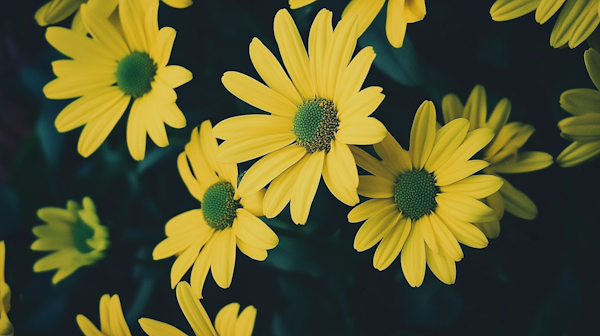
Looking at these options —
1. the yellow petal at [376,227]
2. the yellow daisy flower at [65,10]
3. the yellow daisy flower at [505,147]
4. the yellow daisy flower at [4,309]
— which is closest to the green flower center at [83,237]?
the yellow daisy flower at [4,309]

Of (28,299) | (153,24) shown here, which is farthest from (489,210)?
(28,299)

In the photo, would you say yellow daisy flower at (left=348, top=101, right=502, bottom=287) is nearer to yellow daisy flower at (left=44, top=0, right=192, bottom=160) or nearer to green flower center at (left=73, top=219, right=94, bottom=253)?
yellow daisy flower at (left=44, top=0, right=192, bottom=160)

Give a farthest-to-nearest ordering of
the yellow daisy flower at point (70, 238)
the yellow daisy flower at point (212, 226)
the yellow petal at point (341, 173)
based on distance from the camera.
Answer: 1. the yellow daisy flower at point (70, 238)
2. the yellow daisy flower at point (212, 226)
3. the yellow petal at point (341, 173)

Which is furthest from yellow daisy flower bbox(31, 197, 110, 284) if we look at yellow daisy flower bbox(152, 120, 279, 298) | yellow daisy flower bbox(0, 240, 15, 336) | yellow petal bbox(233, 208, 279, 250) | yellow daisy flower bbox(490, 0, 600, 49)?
yellow daisy flower bbox(490, 0, 600, 49)

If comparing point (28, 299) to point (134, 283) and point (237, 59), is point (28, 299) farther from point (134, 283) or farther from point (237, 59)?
point (237, 59)

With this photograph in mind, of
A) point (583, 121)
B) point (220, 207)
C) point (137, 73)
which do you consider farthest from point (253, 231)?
point (583, 121)

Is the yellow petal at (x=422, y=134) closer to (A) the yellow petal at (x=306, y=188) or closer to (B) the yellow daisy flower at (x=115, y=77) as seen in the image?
(A) the yellow petal at (x=306, y=188)
